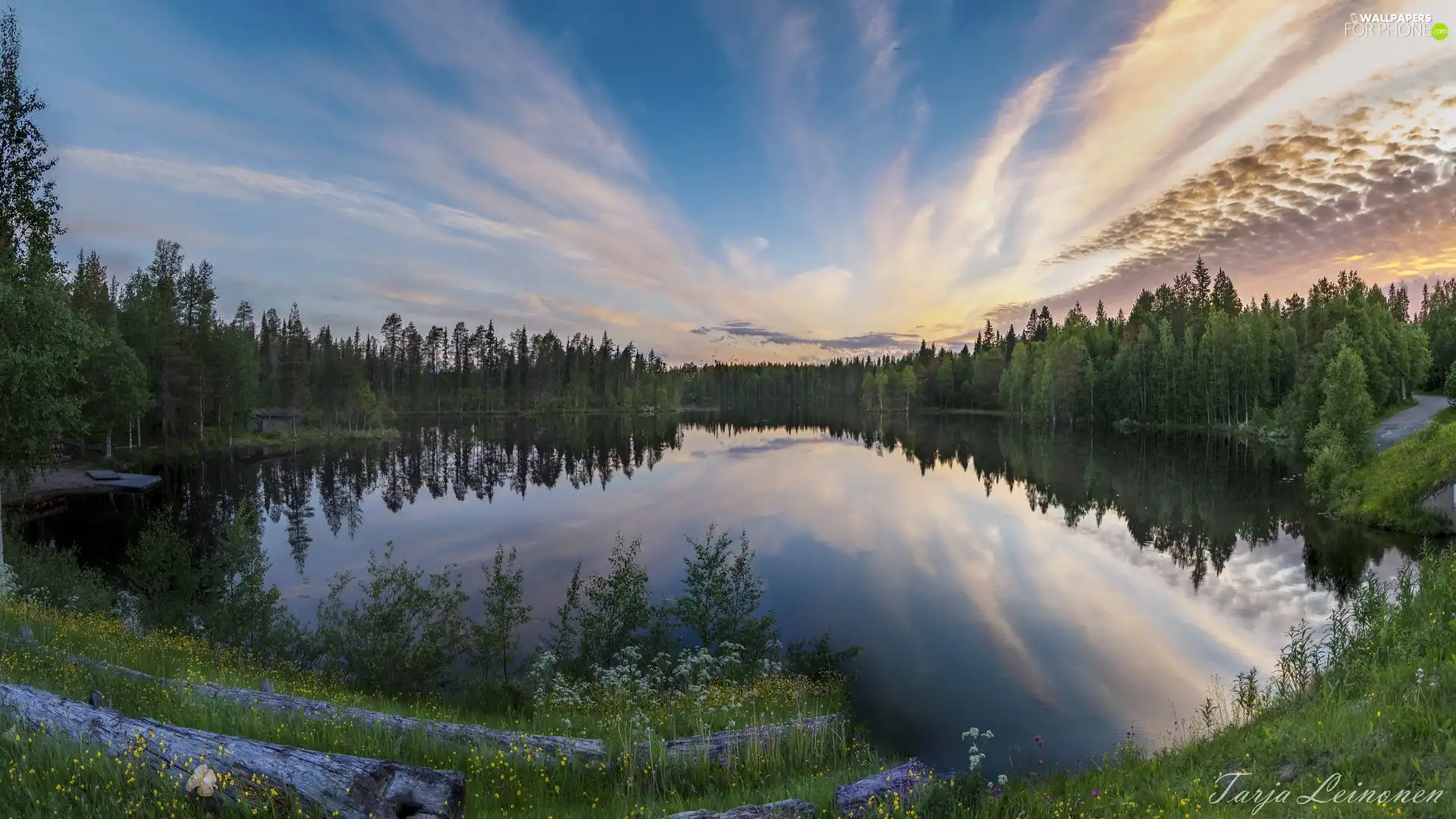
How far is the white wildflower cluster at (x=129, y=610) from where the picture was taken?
17864mm

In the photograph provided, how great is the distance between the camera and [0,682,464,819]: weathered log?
19.7 feet

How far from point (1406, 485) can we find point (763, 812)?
40133 millimetres

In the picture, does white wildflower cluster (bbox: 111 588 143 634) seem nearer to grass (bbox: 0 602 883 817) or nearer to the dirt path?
grass (bbox: 0 602 883 817)

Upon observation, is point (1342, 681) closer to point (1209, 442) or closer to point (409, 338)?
point (1209, 442)

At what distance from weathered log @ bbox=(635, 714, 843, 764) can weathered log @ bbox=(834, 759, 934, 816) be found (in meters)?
2.64

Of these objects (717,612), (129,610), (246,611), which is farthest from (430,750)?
(129,610)

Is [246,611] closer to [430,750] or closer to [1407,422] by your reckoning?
[430,750]

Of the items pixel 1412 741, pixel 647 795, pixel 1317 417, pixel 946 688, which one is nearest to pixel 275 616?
pixel 647 795

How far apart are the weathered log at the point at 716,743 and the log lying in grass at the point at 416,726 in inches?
37.0

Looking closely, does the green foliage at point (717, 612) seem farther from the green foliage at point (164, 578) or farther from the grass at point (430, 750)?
the green foliage at point (164, 578)

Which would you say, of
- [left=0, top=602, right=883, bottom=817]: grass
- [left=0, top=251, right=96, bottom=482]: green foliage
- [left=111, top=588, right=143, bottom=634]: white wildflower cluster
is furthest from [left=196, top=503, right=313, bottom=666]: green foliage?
[left=0, top=251, right=96, bottom=482]: green foliage

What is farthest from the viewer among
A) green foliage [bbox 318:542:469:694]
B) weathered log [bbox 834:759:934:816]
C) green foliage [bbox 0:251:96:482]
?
green foliage [bbox 0:251:96:482]

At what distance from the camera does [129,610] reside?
2023cm

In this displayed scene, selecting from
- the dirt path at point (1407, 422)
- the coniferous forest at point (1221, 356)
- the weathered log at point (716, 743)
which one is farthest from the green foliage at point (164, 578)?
the coniferous forest at point (1221, 356)
